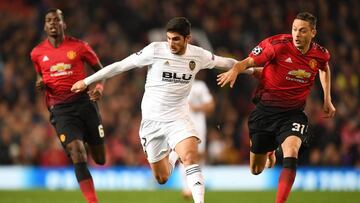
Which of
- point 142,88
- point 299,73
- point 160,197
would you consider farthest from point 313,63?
point 142,88

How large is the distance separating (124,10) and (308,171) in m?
7.14

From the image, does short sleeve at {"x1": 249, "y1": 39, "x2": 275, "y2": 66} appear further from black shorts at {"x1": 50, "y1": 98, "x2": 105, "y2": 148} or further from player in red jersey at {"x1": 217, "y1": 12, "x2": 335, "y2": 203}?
black shorts at {"x1": 50, "y1": 98, "x2": 105, "y2": 148}

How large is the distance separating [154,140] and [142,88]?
10.6 metres

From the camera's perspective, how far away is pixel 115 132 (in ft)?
66.3

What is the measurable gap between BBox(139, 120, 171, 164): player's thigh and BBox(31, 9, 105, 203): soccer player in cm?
99

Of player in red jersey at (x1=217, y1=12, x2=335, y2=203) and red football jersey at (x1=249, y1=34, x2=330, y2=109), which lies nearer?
player in red jersey at (x1=217, y1=12, x2=335, y2=203)

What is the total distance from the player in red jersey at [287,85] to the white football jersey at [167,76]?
2.45 ft

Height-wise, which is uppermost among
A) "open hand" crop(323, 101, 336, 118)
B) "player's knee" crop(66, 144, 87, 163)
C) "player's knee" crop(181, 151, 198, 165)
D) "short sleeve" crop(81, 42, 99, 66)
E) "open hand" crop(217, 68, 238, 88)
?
"short sleeve" crop(81, 42, 99, 66)

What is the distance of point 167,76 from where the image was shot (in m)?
10.5

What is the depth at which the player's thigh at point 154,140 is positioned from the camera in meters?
10.7

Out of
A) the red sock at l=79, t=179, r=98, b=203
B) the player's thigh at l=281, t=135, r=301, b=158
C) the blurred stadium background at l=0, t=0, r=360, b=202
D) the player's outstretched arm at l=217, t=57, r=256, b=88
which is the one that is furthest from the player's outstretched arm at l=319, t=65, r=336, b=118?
the blurred stadium background at l=0, t=0, r=360, b=202

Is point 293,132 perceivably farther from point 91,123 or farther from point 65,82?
point 65,82

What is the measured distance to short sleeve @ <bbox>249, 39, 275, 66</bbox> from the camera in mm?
10305

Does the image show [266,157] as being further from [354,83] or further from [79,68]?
[354,83]
